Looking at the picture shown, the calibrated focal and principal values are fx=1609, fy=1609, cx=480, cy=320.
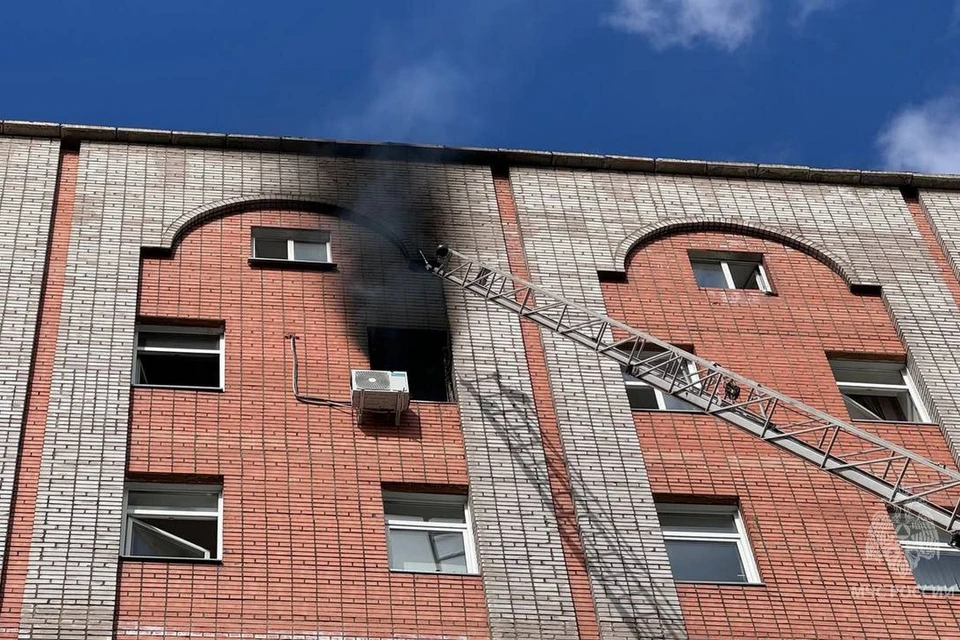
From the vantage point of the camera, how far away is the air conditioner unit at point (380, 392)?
1923cm

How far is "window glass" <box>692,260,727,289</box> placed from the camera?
2338 cm

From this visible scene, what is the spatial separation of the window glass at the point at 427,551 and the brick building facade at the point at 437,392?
0.06 metres

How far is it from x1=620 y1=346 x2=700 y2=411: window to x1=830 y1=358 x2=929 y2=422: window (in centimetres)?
213

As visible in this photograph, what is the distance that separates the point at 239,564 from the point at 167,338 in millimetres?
4423

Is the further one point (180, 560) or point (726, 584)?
point (726, 584)

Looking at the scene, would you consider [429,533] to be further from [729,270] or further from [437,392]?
[729,270]

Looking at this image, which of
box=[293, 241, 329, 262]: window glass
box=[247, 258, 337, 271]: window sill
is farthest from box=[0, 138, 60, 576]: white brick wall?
box=[293, 241, 329, 262]: window glass

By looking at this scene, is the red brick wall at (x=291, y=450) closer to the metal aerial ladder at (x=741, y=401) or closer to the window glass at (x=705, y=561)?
the metal aerial ladder at (x=741, y=401)

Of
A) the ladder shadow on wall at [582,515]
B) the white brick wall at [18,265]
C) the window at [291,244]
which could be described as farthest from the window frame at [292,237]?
the ladder shadow on wall at [582,515]

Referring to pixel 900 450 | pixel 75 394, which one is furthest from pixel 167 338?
pixel 900 450

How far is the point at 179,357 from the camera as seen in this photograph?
20391mm

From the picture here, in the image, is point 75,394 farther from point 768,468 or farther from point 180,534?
point 768,468

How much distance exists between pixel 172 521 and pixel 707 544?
20.3 ft

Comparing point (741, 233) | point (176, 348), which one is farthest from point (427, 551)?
point (741, 233)
